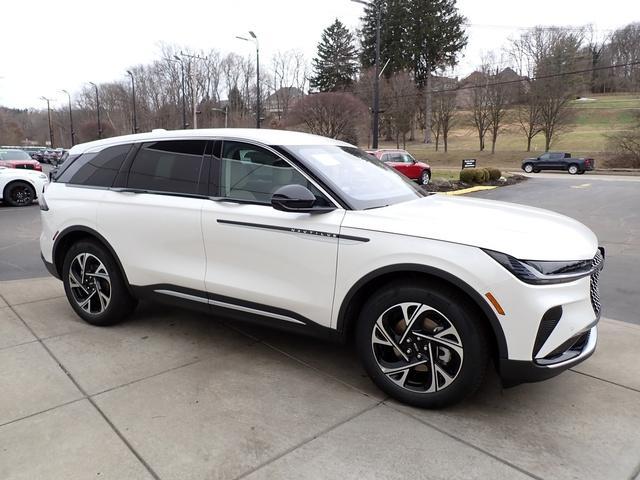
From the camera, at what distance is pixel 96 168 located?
14.5ft

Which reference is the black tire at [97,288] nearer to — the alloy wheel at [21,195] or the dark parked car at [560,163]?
the alloy wheel at [21,195]

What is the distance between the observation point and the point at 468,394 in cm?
285

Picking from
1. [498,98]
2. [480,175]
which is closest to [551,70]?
[498,98]

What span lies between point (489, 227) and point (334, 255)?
0.95 m

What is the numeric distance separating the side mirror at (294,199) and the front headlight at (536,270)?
1.10 m

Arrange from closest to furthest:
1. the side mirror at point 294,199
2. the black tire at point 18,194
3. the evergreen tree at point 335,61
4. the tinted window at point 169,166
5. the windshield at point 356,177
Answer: the side mirror at point 294,199, the windshield at point 356,177, the tinted window at point 169,166, the black tire at point 18,194, the evergreen tree at point 335,61

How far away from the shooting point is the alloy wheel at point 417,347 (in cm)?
284

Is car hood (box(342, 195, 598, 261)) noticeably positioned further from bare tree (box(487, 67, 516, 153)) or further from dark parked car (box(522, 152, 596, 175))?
bare tree (box(487, 67, 516, 153))

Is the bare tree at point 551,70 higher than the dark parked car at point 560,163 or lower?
higher

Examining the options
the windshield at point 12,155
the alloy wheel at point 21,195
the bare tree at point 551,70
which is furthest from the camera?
the bare tree at point 551,70

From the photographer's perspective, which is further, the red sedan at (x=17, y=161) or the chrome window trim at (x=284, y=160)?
the red sedan at (x=17, y=161)

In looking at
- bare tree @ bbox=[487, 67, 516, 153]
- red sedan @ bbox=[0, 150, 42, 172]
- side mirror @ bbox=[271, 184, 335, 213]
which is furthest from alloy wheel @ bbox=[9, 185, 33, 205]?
bare tree @ bbox=[487, 67, 516, 153]

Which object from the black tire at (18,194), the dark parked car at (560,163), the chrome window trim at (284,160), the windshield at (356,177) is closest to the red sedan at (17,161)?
the black tire at (18,194)

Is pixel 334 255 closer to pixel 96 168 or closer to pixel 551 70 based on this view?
pixel 96 168
